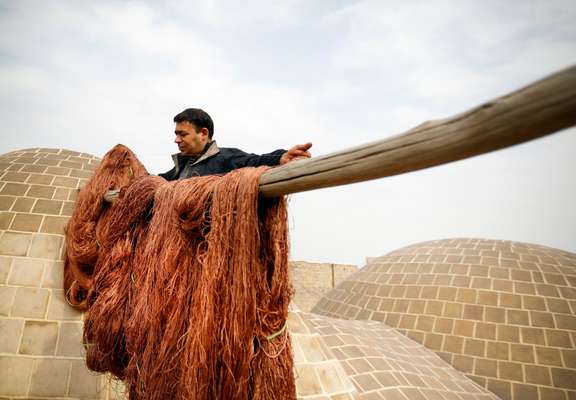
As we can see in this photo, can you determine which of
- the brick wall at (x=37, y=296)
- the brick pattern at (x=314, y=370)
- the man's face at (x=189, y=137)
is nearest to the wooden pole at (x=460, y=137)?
the man's face at (x=189, y=137)

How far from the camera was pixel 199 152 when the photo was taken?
8.73 ft

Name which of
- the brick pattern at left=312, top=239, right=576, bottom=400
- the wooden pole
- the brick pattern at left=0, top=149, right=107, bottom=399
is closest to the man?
the wooden pole

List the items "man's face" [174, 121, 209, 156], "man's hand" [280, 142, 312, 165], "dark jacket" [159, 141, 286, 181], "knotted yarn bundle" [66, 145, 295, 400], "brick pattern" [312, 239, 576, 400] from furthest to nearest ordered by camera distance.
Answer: "brick pattern" [312, 239, 576, 400], "man's face" [174, 121, 209, 156], "dark jacket" [159, 141, 286, 181], "man's hand" [280, 142, 312, 165], "knotted yarn bundle" [66, 145, 295, 400]

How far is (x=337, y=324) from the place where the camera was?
22.1 feet

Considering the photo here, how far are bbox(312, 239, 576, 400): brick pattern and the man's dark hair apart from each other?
7.00 metres

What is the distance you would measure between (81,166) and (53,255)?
144 centimetres

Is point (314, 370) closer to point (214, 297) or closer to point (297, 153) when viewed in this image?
point (214, 297)

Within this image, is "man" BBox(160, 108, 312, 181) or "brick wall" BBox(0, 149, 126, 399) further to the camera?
"brick wall" BBox(0, 149, 126, 399)

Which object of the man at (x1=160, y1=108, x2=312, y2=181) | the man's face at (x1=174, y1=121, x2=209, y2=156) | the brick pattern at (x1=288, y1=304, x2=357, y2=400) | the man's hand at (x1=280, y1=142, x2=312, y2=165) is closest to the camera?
the man's hand at (x1=280, y1=142, x2=312, y2=165)

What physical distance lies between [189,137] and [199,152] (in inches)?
5.5

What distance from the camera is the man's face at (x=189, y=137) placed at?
8.43 ft

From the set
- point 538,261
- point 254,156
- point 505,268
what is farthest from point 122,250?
point 538,261

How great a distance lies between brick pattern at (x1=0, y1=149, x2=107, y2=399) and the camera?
3092 mm

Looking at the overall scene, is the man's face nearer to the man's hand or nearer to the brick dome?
the man's hand
